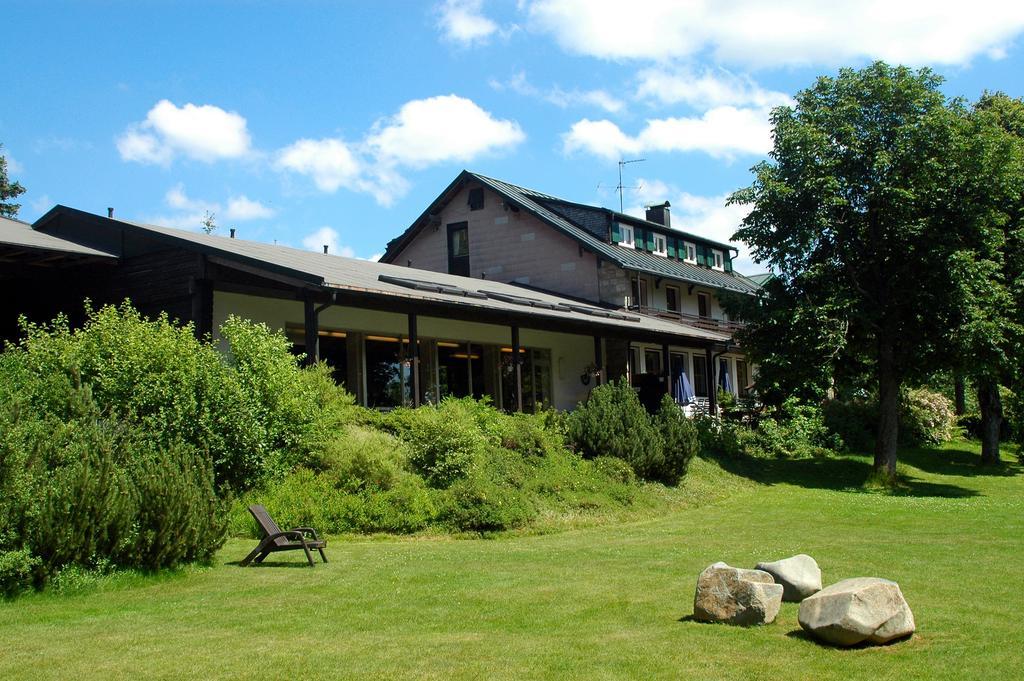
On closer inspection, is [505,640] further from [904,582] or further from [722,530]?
Answer: [722,530]

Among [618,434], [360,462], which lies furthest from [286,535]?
[618,434]

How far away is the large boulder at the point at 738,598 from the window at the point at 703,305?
111 ft

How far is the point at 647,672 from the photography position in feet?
23.1

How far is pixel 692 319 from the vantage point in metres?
40.1

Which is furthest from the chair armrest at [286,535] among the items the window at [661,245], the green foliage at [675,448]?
the window at [661,245]

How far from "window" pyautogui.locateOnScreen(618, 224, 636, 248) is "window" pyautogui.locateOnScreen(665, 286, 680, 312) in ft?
7.57

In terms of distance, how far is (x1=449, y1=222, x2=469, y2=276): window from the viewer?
Result: 39375 millimetres

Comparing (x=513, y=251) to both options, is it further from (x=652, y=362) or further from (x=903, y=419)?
(x=903, y=419)

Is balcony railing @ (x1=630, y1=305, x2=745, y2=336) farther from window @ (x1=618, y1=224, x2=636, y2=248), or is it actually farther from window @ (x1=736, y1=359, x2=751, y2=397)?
window @ (x1=618, y1=224, x2=636, y2=248)

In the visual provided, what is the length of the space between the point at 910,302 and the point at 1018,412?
42.6ft

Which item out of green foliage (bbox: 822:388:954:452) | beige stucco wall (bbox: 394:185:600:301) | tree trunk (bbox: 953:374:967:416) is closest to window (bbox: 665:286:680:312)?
beige stucco wall (bbox: 394:185:600:301)

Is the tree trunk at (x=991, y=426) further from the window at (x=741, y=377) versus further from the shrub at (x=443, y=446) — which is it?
the shrub at (x=443, y=446)

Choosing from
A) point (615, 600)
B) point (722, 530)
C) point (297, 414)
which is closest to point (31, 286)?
point (297, 414)

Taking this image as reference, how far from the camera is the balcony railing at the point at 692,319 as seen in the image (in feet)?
124
